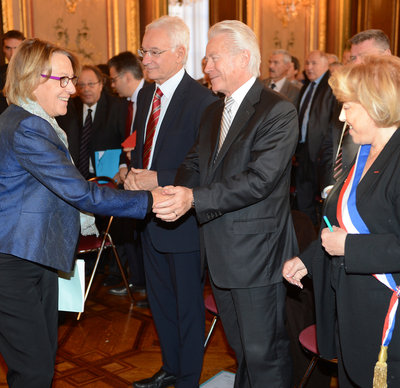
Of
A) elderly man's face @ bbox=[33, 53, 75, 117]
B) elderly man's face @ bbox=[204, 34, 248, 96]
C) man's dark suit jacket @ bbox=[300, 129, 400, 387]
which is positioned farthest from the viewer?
elderly man's face @ bbox=[204, 34, 248, 96]

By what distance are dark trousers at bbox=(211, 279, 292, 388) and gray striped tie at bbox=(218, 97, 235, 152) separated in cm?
66

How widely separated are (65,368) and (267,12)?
824 centimetres

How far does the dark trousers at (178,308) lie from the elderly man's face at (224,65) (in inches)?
35.1

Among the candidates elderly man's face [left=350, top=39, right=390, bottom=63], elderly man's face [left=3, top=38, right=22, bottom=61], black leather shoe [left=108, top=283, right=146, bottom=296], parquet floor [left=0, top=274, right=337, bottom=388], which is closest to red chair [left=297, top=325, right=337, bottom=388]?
parquet floor [left=0, top=274, right=337, bottom=388]

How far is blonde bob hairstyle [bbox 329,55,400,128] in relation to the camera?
1729 mm

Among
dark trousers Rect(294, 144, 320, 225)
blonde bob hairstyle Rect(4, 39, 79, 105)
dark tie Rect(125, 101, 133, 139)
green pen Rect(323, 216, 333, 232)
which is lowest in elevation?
dark trousers Rect(294, 144, 320, 225)

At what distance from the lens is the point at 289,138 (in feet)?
7.38

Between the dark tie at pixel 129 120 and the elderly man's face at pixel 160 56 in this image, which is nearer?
the elderly man's face at pixel 160 56

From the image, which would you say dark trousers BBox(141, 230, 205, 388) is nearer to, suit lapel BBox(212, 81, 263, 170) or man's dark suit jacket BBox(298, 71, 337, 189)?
suit lapel BBox(212, 81, 263, 170)

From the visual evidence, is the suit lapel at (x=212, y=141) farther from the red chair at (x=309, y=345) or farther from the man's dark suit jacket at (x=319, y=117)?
the man's dark suit jacket at (x=319, y=117)

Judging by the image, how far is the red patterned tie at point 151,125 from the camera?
9.50ft

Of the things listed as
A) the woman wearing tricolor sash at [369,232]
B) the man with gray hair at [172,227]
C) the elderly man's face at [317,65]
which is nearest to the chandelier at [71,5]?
the elderly man's face at [317,65]

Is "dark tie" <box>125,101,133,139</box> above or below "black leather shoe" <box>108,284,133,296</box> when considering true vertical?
above

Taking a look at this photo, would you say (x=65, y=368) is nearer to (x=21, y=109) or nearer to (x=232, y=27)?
(x=21, y=109)
